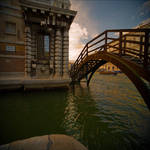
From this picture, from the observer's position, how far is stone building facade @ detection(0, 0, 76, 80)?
23.7 feet

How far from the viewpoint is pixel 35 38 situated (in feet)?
26.4

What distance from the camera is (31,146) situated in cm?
148

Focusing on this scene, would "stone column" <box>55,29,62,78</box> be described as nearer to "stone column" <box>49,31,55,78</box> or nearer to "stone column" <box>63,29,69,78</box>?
"stone column" <box>49,31,55,78</box>

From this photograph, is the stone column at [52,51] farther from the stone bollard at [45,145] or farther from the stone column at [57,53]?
the stone bollard at [45,145]

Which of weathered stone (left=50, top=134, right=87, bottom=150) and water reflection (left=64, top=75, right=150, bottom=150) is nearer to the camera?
weathered stone (left=50, top=134, right=87, bottom=150)

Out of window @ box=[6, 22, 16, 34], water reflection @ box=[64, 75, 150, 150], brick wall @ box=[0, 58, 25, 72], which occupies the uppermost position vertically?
window @ box=[6, 22, 16, 34]

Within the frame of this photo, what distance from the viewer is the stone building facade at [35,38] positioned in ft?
23.7

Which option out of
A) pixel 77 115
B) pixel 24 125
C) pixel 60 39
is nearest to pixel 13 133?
pixel 24 125

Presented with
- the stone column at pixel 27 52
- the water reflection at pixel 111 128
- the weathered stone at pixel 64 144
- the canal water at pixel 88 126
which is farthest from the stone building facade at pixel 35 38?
the weathered stone at pixel 64 144

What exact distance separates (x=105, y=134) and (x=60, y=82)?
5.55 m

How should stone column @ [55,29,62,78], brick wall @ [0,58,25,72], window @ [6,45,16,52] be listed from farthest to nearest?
stone column @ [55,29,62,78] → window @ [6,45,16,52] → brick wall @ [0,58,25,72]

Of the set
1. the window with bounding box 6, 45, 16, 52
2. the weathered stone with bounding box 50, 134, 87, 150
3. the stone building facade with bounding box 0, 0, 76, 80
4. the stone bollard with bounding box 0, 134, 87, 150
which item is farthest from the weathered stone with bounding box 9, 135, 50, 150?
the window with bounding box 6, 45, 16, 52

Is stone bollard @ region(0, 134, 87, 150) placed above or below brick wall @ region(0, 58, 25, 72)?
below

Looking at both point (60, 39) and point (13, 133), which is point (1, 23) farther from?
point (13, 133)
